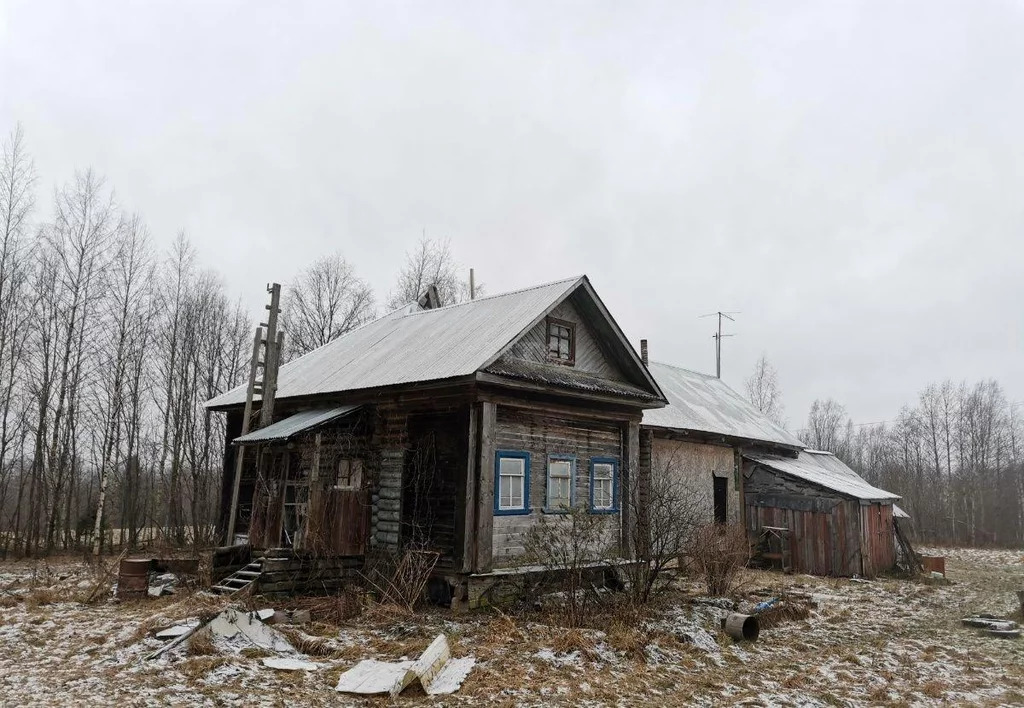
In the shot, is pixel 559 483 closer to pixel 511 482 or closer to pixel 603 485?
pixel 511 482

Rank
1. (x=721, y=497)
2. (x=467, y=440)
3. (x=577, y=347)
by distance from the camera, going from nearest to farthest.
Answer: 1. (x=467, y=440)
2. (x=577, y=347)
3. (x=721, y=497)

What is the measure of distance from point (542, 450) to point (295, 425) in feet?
16.0

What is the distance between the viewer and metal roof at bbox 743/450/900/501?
66.5ft

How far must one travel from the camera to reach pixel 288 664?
8.58 meters

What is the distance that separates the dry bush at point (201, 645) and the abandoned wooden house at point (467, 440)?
3640 mm

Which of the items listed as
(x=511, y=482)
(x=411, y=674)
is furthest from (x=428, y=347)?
(x=411, y=674)

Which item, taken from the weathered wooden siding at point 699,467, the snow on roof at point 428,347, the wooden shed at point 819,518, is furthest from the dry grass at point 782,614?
the wooden shed at point 819,518

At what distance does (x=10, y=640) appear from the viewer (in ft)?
31.1

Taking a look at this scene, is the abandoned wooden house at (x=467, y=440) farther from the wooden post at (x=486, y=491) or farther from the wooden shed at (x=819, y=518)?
the wooden shed at (x=819, y=518)

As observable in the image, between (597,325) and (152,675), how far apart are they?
1057 cm

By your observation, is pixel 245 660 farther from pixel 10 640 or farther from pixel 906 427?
pixel 906 427

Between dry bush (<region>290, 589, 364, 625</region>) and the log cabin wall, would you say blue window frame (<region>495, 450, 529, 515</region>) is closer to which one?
dry bush (<region>290, 589, 364, 625</region>)

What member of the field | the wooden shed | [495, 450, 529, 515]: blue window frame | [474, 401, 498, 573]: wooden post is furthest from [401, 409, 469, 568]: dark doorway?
the wooden shed

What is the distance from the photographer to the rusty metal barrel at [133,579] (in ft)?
40.1
